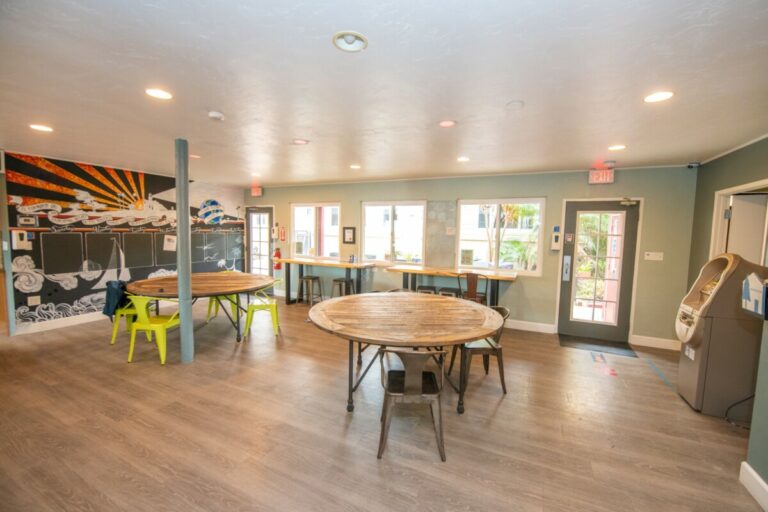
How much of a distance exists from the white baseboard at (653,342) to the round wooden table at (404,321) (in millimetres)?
3050

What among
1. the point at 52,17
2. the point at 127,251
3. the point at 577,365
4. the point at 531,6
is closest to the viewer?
the point at 531,6

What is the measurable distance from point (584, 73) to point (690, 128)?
172cm

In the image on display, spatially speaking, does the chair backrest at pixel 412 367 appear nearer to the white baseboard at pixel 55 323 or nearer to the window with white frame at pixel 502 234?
the window with white frame at pixel 502 234

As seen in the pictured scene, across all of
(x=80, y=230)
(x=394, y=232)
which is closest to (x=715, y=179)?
(x=394, y=232)

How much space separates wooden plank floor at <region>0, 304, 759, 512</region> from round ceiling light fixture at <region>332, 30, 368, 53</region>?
2.47 m

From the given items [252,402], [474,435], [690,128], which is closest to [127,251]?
[252,402]

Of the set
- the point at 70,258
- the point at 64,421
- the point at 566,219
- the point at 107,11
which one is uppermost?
the point at 107,11

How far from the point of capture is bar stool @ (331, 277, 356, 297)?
6.09m

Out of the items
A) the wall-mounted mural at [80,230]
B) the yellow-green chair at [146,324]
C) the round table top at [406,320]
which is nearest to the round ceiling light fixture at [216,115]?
the round table top at [406,320]

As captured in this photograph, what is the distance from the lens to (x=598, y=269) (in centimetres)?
478

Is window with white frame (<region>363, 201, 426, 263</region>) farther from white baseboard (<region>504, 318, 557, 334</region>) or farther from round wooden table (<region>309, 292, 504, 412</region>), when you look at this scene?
round wooden table (<region>309, 292, 504, 412</region>)

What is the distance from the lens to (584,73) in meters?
1.84

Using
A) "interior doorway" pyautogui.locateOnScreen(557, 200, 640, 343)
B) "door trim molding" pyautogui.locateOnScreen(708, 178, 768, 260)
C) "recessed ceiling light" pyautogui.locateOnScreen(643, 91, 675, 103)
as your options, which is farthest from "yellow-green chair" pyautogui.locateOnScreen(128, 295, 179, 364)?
"door trim molding" pyautogui.locateOnScreen(708, 178, 768, 260)

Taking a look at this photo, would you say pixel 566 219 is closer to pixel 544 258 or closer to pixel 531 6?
pixel 544 258
